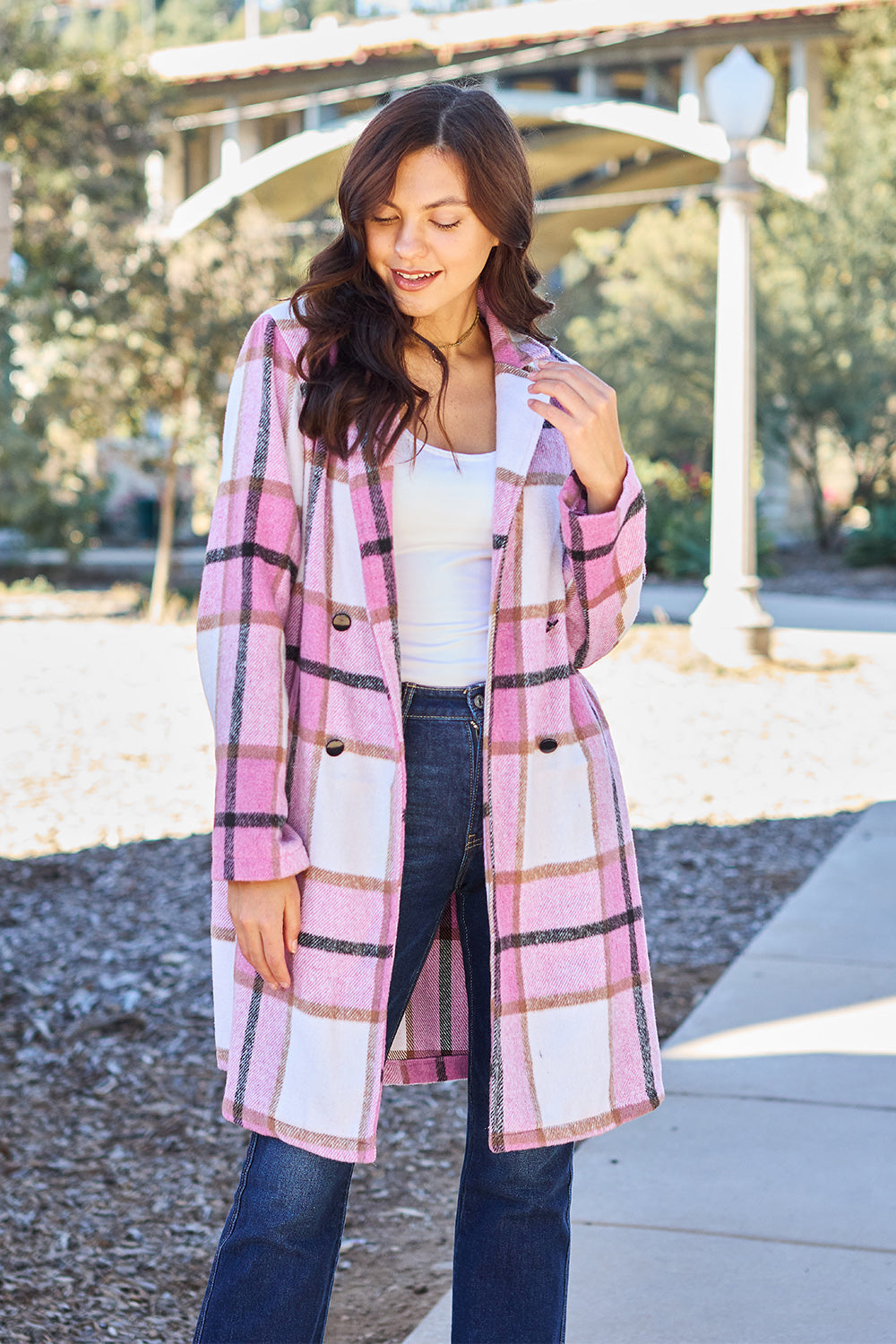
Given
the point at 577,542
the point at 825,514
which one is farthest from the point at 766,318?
the point at 577,542

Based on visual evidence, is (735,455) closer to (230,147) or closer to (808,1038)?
(808,1038)

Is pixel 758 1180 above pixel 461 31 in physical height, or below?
below

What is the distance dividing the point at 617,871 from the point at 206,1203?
1.60m

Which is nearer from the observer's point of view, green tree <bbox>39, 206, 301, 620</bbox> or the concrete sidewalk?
the concrete sidewalk

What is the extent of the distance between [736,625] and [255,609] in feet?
28.1

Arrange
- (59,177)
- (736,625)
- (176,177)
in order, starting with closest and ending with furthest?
(736,625) < (59,177) < (176,177)

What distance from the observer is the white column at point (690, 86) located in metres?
22.3

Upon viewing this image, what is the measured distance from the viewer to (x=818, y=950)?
183 inches

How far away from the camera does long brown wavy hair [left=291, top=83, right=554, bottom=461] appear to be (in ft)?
6.04

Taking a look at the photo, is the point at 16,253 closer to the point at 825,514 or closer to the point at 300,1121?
A: the point at 825,514

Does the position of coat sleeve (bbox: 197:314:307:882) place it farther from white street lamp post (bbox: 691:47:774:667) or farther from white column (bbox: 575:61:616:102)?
white column (bbox: 575:61:616:102)

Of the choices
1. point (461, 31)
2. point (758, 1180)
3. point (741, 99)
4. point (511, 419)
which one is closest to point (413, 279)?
point (511, 419)

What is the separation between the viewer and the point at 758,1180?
10.2 feet

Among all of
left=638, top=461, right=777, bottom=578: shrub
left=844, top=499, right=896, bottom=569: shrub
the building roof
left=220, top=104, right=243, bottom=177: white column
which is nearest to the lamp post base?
left=638, top=461, right=777, bottom=578: shrub
